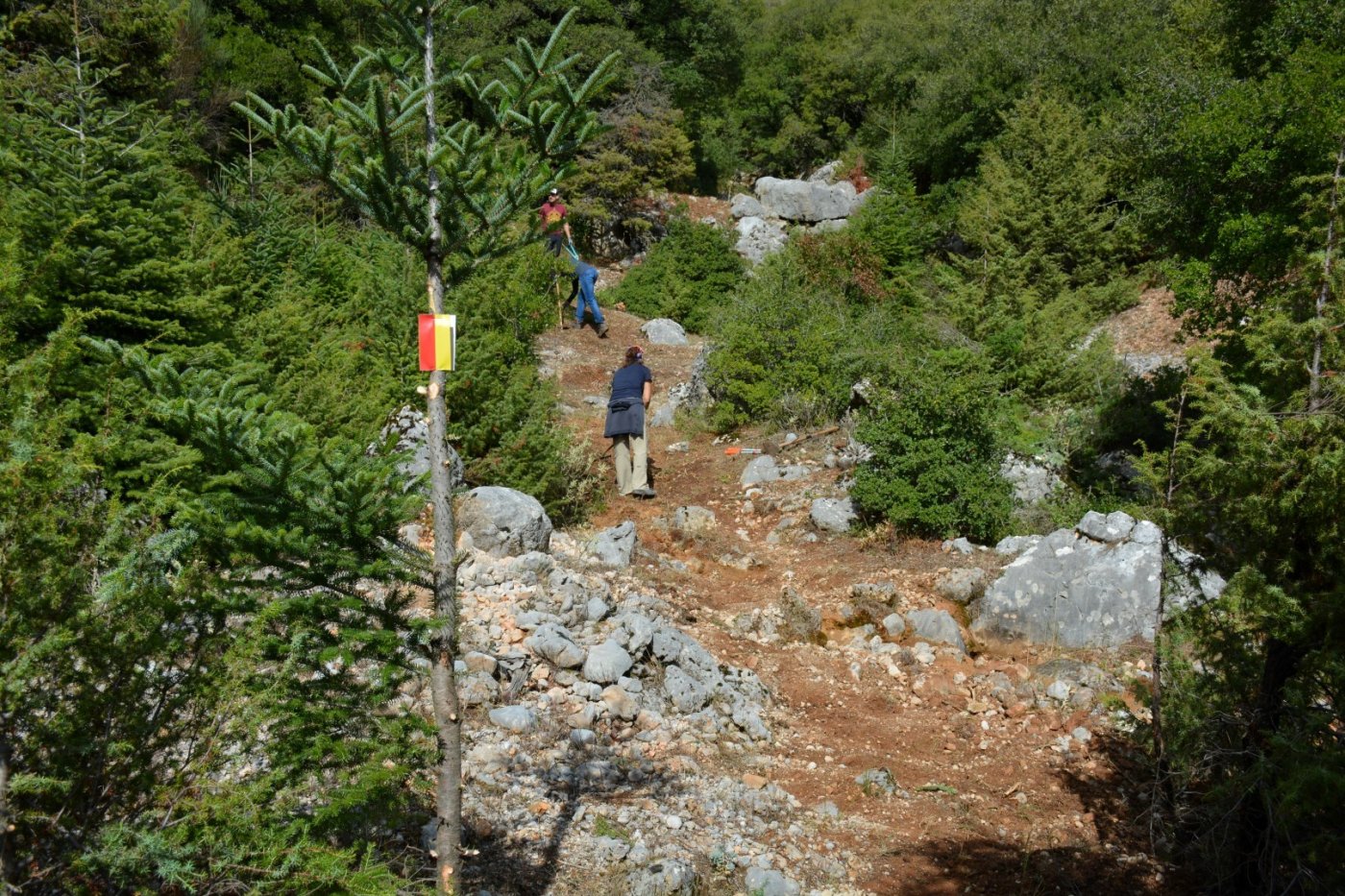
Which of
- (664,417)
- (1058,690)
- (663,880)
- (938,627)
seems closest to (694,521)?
(938,627)

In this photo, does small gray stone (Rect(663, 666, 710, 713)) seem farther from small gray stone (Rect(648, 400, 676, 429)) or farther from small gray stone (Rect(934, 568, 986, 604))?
small gray stone (Rect(648, 400, 676, 429))

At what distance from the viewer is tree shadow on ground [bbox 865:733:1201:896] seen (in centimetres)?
453

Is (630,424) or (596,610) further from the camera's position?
(630,424)

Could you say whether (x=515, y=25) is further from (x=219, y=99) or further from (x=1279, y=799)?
(x=1279, y=799)

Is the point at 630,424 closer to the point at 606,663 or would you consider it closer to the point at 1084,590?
the point at 606,663

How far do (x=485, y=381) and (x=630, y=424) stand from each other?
2.00 meters

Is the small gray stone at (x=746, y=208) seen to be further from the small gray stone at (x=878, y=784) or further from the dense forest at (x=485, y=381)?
the small gray stone at (x=878, y=784)

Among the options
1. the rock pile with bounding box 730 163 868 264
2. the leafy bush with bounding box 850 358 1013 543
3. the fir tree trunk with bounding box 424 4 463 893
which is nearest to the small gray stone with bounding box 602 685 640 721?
the fir tree trunk with bounding box 424 4 463 893

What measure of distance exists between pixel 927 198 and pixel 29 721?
963 inches

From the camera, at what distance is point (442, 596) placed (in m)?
3.06

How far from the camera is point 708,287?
18719 millimetres

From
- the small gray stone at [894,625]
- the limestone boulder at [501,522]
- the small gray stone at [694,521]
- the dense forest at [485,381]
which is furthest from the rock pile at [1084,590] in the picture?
the limestone boulder at [501,522]

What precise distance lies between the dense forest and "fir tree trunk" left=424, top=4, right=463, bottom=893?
0.09 m

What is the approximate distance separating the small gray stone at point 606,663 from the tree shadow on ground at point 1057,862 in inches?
77.1
